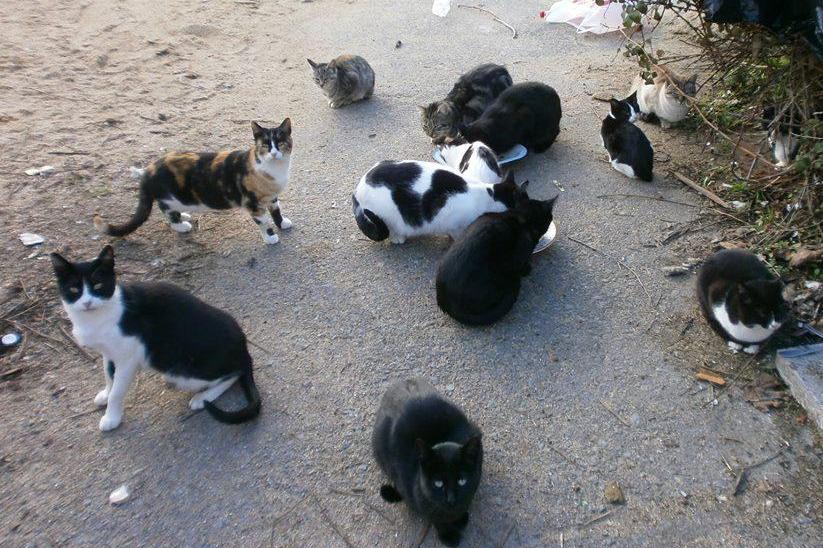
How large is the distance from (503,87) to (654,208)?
207cm

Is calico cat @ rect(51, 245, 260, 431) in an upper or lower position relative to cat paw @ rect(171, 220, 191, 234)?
upper

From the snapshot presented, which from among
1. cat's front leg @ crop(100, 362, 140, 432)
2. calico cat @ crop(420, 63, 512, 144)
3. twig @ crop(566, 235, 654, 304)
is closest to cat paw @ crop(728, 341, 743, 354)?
twig @ crop(566, 235, 654, 304)

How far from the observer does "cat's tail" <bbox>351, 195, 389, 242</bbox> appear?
412 cm

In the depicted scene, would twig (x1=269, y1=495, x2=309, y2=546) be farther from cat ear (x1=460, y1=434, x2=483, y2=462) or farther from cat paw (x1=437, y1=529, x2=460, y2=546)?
cat ear (x1=460, y1=434, x2=483, y2=462)

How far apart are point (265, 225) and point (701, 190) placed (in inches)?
139

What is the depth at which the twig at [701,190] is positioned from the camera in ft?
14.3

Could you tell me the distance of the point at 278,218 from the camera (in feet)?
14.5

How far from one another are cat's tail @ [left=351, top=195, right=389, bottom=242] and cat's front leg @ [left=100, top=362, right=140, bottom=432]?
185 cm

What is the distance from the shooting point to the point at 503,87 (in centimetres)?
566

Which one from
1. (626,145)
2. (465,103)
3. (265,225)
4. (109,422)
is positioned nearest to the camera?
(109,422)

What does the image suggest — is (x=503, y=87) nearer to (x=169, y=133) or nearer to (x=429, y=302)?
(x=429, y=302)

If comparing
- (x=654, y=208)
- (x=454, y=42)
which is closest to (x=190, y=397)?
(x=654, y=208)

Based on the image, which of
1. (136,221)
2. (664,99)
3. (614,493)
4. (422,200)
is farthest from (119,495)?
(664,99)

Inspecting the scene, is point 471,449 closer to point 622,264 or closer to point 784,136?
point 622,264
